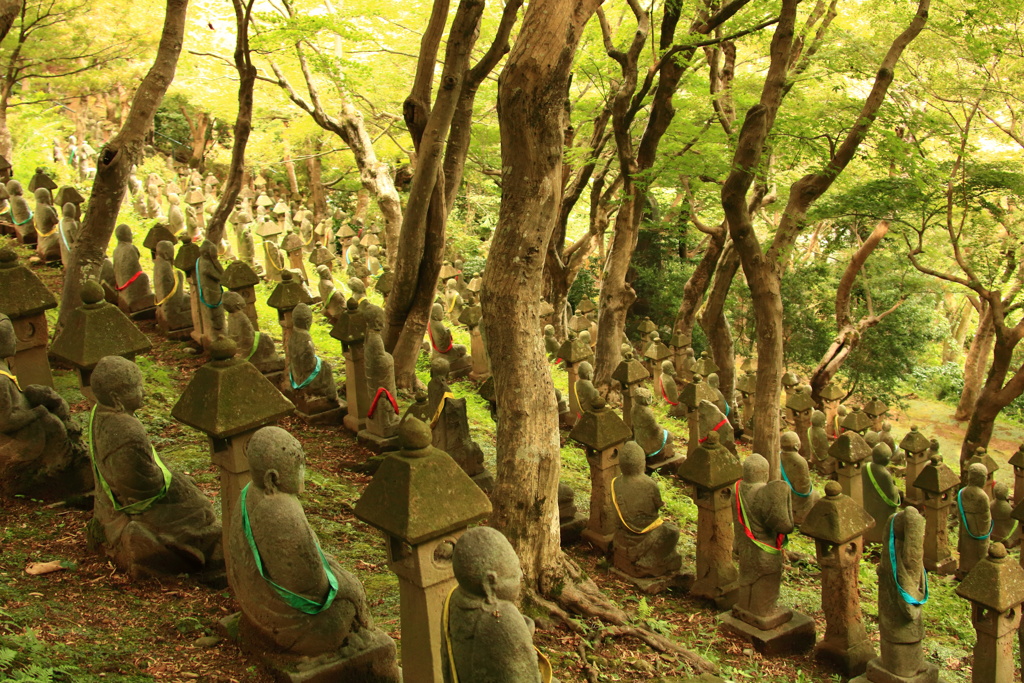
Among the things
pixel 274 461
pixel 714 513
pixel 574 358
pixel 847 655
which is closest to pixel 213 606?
pixel 274 461

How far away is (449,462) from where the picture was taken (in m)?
3.98

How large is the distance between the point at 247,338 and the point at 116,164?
2.53m

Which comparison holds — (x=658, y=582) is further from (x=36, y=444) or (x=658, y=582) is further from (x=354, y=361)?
(x=36, y=444)

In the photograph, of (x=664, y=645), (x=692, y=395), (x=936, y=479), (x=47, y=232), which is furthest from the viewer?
(x=47, y=232)

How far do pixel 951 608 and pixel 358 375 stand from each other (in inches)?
278

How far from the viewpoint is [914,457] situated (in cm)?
1053

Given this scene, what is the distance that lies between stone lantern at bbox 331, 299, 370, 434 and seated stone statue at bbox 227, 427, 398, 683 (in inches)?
173

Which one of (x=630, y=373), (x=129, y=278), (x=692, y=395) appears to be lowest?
(x=129, y=278)

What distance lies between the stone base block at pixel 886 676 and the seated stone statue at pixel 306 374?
20.7ft

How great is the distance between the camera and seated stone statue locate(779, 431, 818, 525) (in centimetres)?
905

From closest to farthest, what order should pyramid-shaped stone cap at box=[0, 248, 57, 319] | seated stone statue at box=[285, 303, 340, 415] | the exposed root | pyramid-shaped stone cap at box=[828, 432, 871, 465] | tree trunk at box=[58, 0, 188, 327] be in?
the exposed root
pyramid-shaped stone cap at box=[0, 248, 57, 319]
tree trunk at box=[58, 0, 188, 327]
seated stone statue at box=[285, 303, 340, 415]
pyramid-shaped stone cap at box=[828, 432, 871, 465]

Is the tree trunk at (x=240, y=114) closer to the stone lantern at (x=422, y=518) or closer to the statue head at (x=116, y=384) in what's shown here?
the statue head at (x=116, y=384)

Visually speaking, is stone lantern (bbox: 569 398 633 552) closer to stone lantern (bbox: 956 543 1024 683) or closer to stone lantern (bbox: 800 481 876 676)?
stone lantern (bbox: 800 481 876 676)

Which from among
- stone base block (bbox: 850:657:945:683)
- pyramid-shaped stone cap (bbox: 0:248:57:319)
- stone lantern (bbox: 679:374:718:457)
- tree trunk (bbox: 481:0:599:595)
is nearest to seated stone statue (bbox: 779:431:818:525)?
stone lantern (bbox: 679:374:718:457)
